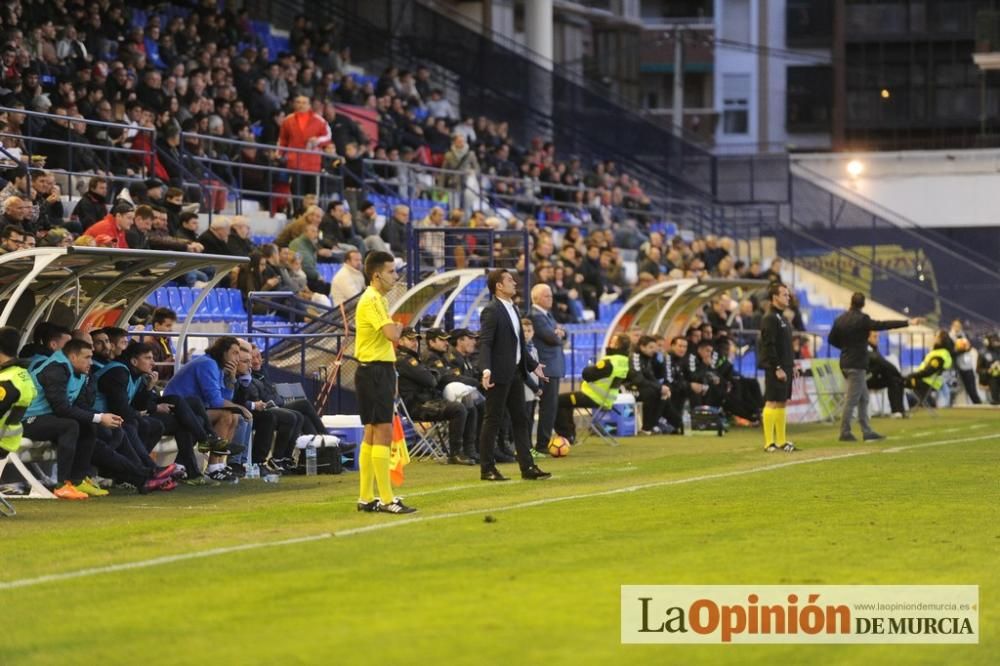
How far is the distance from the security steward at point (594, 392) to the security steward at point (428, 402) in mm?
3588

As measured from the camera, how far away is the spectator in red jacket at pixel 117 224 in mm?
22422

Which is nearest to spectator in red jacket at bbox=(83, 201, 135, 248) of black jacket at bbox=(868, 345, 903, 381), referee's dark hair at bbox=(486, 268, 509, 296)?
referee's dark hair at bbox=(486, 268, 509, 296)

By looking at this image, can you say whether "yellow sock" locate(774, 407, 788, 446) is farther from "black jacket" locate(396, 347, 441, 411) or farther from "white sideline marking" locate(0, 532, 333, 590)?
"white sideline marking" locate(0, 532, 333, 590)

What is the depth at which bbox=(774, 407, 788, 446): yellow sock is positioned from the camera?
944 inches

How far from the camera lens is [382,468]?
51.2 ft

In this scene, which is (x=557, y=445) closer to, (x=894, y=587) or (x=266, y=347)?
(x=266, y=347)

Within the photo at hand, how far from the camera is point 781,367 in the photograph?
2409 cm

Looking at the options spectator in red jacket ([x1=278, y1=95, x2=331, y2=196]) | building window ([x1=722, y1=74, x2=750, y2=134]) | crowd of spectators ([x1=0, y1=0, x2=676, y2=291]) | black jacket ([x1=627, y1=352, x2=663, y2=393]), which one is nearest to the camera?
crowd of spectators ([x1=0, y1=0, x2=676, y2=291])

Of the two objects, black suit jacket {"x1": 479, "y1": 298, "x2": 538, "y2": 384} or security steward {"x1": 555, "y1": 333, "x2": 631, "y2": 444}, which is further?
security steward {"x1": 555, "y1": 333, "x2": 631, "y2": 444}

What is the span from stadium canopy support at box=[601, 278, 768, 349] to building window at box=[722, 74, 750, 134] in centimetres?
3963

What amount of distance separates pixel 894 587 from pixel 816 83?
59417 millimetres

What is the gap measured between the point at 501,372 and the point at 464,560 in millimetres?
6727

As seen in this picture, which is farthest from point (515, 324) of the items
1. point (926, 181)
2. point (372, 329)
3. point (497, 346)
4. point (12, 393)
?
point (926, 181)

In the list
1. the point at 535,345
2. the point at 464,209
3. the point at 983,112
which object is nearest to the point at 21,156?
the point at 535,345
